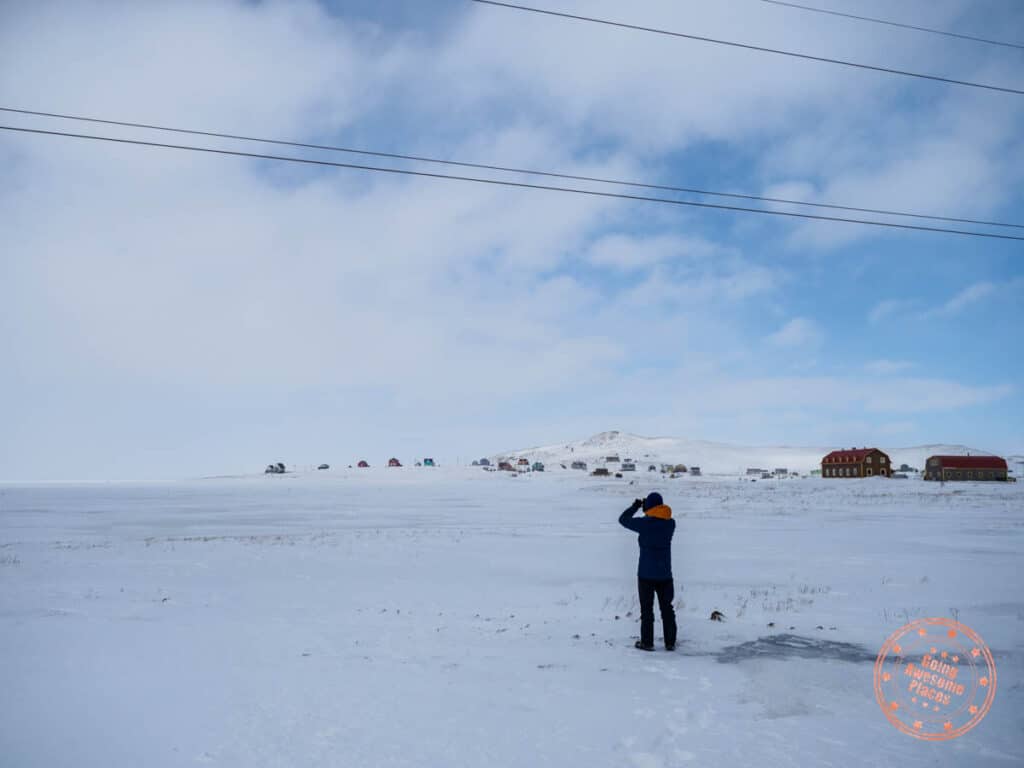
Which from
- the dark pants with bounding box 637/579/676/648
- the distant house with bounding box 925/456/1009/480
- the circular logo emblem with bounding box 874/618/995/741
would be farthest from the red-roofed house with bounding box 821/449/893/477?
the dark pants with bounding box 637/579/676/648

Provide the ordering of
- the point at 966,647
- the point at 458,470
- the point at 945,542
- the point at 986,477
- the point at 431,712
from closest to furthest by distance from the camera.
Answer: the point at 431,712, the point at 966,647, the point at 945,542, the point at 986,477, the point at 458,470

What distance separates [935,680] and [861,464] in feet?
347

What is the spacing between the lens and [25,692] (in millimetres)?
6938

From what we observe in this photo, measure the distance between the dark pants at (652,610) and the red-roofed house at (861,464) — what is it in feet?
343

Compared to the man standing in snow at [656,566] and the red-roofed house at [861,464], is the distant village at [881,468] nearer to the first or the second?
the red-roofed house at [861,464]

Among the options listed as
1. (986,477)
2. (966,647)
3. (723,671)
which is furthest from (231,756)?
(986,477)

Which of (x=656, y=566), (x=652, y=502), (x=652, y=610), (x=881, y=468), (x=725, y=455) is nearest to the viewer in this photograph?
(x=652, y=610)

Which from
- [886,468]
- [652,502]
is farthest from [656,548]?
[886,468]

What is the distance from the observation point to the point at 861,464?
99.9 meters

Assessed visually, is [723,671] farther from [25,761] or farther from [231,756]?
[25,761]

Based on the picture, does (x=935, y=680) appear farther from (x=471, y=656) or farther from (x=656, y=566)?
(x=471, y=656)

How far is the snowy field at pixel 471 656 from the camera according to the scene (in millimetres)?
5609

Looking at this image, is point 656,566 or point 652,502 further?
point 652,502

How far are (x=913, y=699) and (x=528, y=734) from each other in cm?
420
